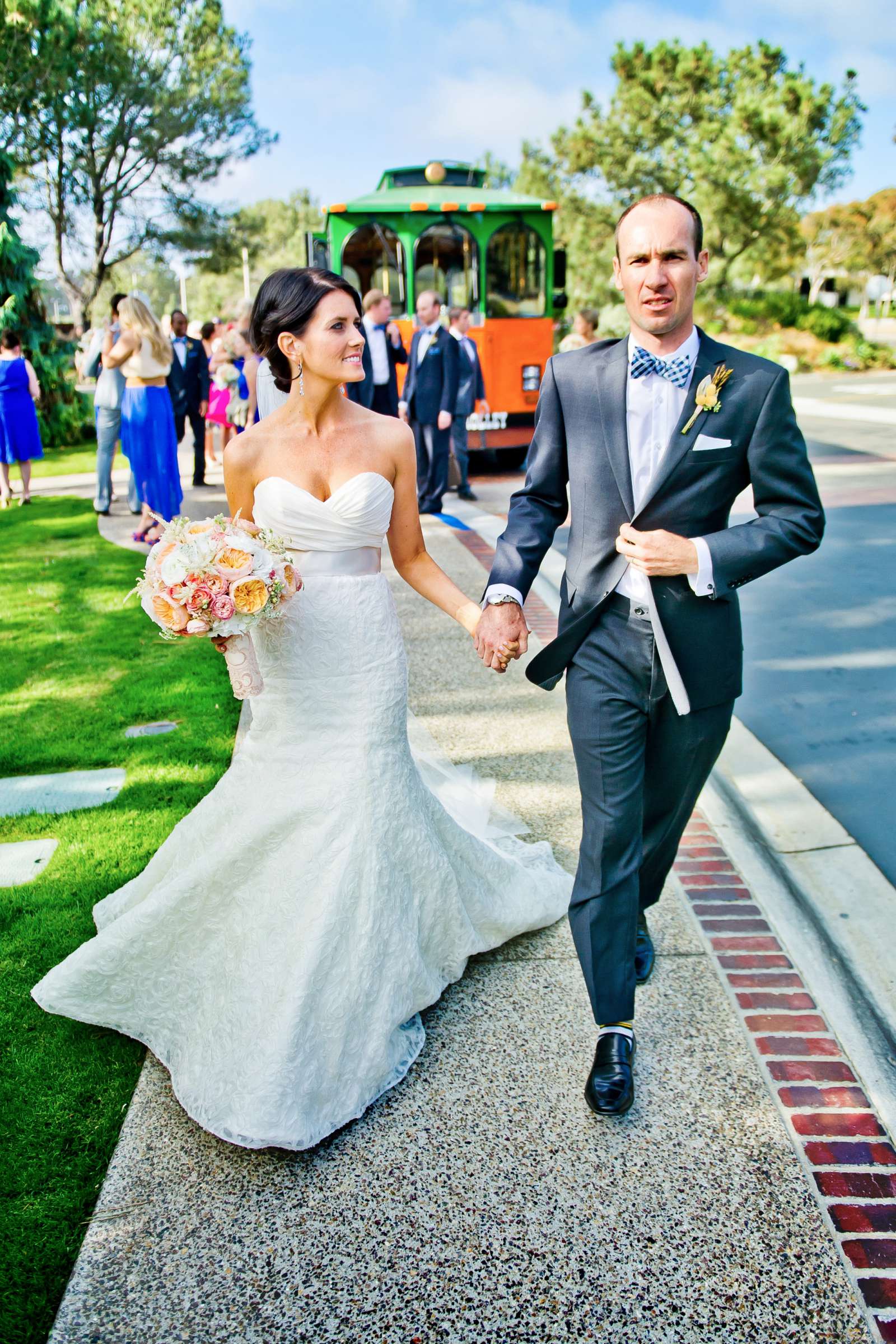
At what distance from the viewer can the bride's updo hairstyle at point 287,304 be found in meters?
3.02

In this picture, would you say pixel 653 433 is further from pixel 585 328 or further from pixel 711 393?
pixel 585 328

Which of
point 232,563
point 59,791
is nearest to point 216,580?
point 232,563

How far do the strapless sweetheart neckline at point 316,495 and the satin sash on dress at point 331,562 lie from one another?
163 millimetres

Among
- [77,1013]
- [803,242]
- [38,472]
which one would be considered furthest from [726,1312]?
[803,242]

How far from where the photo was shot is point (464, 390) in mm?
11844

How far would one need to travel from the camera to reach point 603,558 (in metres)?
2.75

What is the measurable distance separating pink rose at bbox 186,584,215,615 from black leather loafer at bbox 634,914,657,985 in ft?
5.77

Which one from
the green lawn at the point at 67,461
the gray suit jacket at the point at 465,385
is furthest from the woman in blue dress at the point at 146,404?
the green lawn at the point at 67,461

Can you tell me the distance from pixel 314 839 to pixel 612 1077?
1058 millimetres

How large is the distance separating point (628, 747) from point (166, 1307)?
1.73 metres

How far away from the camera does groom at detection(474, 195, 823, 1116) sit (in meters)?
2.57

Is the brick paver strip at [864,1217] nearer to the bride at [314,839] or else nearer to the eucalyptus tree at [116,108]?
the bride at [314,839]

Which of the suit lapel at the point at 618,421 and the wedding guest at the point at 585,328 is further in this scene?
the wedding guest at the point at 585,328

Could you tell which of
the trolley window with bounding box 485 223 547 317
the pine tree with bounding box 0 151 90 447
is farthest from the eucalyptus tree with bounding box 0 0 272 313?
the trolley window with bounding box 485 223 547 317
